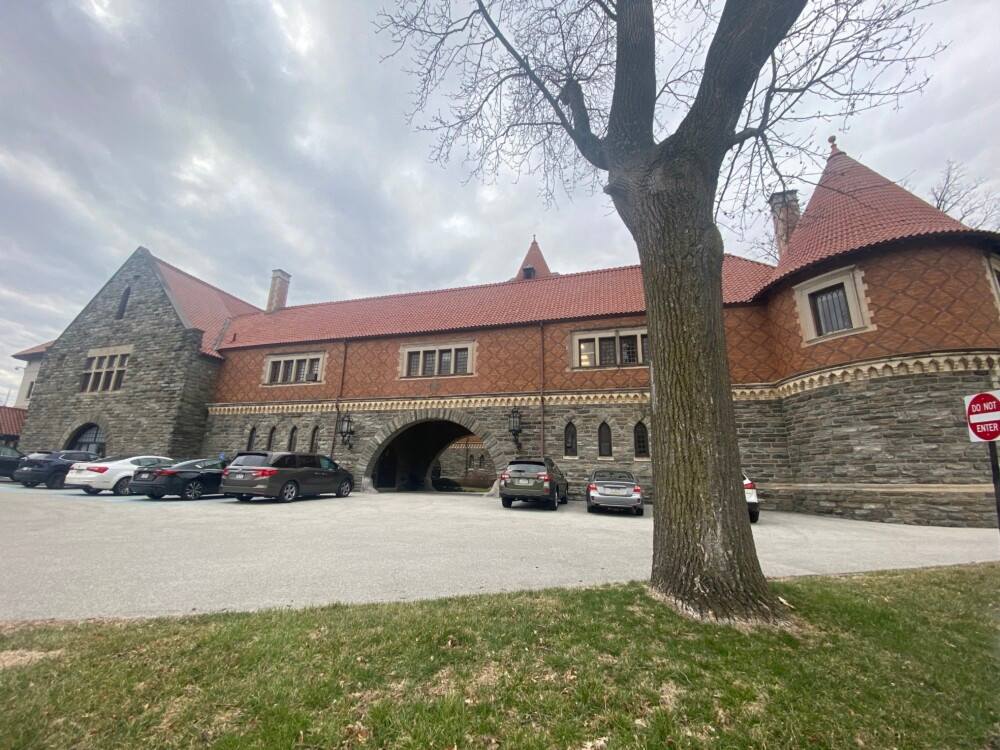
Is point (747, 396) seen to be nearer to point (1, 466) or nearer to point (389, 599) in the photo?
point (389, 599)

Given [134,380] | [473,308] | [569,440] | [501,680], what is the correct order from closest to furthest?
[501,680] → [569,440] → [473,308] → [134,380]

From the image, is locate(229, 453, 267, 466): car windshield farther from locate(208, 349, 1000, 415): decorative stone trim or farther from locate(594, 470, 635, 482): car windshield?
locate(594, 470, 635, 482): car windshield

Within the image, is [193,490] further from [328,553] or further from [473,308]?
[473,308]

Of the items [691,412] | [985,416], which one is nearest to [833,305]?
[985,416]

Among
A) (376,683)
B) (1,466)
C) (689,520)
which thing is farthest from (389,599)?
(1,466)

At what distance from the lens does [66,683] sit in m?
2.70

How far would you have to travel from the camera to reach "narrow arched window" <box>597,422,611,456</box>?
17016 millimetres

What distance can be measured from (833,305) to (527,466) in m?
10.8

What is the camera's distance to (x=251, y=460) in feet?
44.7

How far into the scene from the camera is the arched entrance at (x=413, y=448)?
19.2 m

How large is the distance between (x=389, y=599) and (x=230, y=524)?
6.51 m

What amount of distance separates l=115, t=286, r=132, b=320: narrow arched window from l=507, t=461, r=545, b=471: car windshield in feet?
79.4

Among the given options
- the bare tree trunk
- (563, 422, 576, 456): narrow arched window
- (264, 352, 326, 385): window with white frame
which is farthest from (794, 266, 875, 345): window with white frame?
(264, 352, 326, 385): window with white frame

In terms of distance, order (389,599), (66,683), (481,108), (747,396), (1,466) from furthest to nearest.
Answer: (1,466), (747,396), (481,108), (389,599), (66,683)
